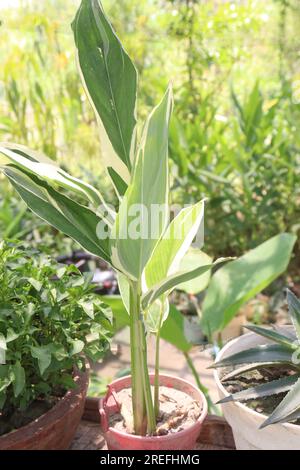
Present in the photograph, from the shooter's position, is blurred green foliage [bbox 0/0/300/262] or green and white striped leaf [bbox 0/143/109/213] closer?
green and white striped leaf [bbox 0/143/109/213]

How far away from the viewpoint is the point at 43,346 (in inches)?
28.7

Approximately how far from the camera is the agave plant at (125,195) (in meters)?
0.64

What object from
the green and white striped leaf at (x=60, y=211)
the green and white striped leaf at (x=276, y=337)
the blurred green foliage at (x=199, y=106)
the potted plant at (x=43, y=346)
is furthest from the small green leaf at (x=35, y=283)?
the blurred green foliage at (x=199, y=106)

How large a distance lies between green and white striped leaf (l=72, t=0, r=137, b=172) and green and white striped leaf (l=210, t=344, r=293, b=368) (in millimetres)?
317

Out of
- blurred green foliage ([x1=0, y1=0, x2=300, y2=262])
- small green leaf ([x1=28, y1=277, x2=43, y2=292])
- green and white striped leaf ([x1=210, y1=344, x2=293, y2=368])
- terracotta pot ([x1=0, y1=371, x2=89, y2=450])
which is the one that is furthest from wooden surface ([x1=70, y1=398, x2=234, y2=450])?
blurred green foliage ([x1=0, y1=0, x2=300, y2=262])

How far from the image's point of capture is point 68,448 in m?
0.84

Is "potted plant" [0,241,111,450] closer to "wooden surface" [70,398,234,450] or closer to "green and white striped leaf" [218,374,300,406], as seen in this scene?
"wooden surface" [70,398,234,450]

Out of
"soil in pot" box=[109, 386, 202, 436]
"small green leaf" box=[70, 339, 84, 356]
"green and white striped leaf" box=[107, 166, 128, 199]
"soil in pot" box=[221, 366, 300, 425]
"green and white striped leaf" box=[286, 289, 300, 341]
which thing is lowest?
"soil in pot" box=[109, 386, 202, 436]

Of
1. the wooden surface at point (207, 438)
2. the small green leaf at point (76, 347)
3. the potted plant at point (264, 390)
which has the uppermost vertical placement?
the small green leaf at point (76, 347)

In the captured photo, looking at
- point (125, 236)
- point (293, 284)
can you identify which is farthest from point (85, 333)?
point (293, 284)

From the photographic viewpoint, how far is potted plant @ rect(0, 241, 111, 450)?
0.72 meters

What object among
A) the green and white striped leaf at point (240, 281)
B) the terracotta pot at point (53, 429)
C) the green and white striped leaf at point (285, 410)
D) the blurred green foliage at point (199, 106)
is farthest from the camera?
the blurred green foliage at point (199, 106)

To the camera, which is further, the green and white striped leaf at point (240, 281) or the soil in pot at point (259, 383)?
the green and white striped leaf at point (240, 281)

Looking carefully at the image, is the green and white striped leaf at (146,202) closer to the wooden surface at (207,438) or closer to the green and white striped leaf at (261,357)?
the green and white striped leaf at (261,357)
